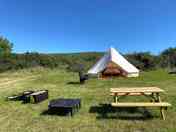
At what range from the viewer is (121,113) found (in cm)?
603

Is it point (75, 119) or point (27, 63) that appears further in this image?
point (27, 63)

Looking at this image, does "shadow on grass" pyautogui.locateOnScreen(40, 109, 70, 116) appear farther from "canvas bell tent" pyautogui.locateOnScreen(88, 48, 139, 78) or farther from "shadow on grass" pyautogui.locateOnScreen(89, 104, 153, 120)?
"canvas bell tent" pyautogui.locateOnScreen(88, 48, 139, 78)

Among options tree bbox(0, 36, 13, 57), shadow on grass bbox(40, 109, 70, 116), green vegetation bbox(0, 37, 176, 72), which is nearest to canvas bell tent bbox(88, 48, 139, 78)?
green vegetation bbox(0, 37, 176, 72)

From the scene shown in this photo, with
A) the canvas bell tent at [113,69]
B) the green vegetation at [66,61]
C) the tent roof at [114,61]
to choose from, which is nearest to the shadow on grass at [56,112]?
the canvas bell tent at [113,69]

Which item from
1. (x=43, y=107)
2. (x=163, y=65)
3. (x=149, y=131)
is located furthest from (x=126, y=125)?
(x=163, y=65)

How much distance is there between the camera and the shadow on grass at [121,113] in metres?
5.67

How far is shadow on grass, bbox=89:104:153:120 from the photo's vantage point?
18.6ft

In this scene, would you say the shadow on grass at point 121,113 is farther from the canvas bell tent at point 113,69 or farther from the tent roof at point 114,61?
the tent roof at point 114,61

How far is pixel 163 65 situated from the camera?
29.4 m

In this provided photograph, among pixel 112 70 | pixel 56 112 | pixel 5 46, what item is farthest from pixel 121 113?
pixel 5 46

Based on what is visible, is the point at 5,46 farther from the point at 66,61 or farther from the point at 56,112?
the point at 56,112

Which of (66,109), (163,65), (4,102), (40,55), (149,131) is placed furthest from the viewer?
(40,55)

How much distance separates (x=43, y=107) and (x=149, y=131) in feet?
12.9

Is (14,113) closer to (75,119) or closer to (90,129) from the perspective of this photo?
(75,119)
